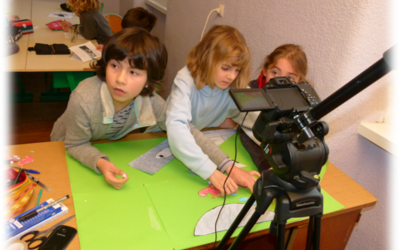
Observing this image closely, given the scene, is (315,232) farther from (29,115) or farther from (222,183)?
(29,115)

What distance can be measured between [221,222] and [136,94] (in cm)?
58

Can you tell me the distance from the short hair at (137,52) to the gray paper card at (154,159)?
258 millimetres

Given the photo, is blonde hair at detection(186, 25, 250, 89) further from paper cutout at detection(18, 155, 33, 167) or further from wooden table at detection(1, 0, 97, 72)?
wooden table at detection(1, 0, 97, 72)

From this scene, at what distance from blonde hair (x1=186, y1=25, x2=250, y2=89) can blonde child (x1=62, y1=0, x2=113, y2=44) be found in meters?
1.53

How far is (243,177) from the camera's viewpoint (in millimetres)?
1027

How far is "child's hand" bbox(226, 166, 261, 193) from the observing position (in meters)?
1.01

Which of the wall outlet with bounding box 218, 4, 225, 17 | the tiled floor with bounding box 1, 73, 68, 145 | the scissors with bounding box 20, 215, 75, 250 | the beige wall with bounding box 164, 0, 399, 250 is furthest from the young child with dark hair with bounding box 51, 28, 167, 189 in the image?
the tiled floor with bounding box 1, 73, 68, 145

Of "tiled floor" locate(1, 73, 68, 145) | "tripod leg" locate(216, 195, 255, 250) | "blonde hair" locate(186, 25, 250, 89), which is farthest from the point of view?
"tiled floor" locate(1, 73, 68, 145)

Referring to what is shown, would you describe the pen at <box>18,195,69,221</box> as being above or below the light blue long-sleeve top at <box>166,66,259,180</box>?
below

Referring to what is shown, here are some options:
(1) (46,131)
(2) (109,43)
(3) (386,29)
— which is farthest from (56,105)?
(3) (386,29)

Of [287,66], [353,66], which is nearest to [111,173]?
[287,66]

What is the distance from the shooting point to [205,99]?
1.34 meters

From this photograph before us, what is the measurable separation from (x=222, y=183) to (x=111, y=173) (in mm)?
375

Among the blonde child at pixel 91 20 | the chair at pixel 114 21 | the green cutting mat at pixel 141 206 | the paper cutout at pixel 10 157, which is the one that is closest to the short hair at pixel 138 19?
the blonde child at pixel 91 20
